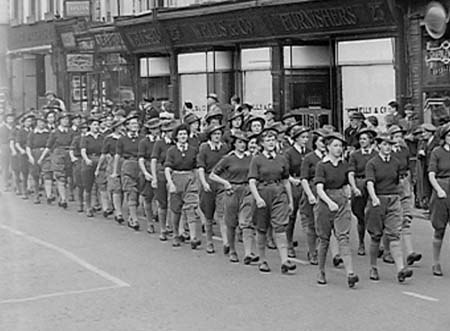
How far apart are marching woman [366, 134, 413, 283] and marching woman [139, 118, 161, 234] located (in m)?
4.79

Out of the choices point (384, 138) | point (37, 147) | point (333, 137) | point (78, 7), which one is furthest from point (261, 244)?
point (78, 7)

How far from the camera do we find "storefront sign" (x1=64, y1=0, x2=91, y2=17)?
31.4 m

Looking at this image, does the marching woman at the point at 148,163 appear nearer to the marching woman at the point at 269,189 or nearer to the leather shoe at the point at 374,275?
the marching woman at the point at 269,189

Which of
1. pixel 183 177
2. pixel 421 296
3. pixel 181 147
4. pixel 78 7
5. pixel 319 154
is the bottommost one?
pixel 421 296

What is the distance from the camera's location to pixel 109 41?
105ft

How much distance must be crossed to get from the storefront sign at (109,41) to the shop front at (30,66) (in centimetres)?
400

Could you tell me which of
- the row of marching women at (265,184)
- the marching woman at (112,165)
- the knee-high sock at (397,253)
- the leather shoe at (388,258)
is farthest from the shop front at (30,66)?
the knee-high sock at (397,253)

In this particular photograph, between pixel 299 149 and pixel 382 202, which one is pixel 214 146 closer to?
pixel 299 149

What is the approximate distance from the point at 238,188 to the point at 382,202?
82.9 inches

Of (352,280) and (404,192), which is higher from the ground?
(404,192)

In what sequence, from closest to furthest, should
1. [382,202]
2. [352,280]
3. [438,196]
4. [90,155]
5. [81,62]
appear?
[352,280] < [382,202] < [438,196] < [90,155] < [81,62]

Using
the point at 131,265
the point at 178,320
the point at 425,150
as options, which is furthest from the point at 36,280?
the point at 425,150

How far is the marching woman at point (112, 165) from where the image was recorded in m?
17.0

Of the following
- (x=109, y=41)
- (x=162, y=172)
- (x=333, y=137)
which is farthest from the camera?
(x=109, y=41)
